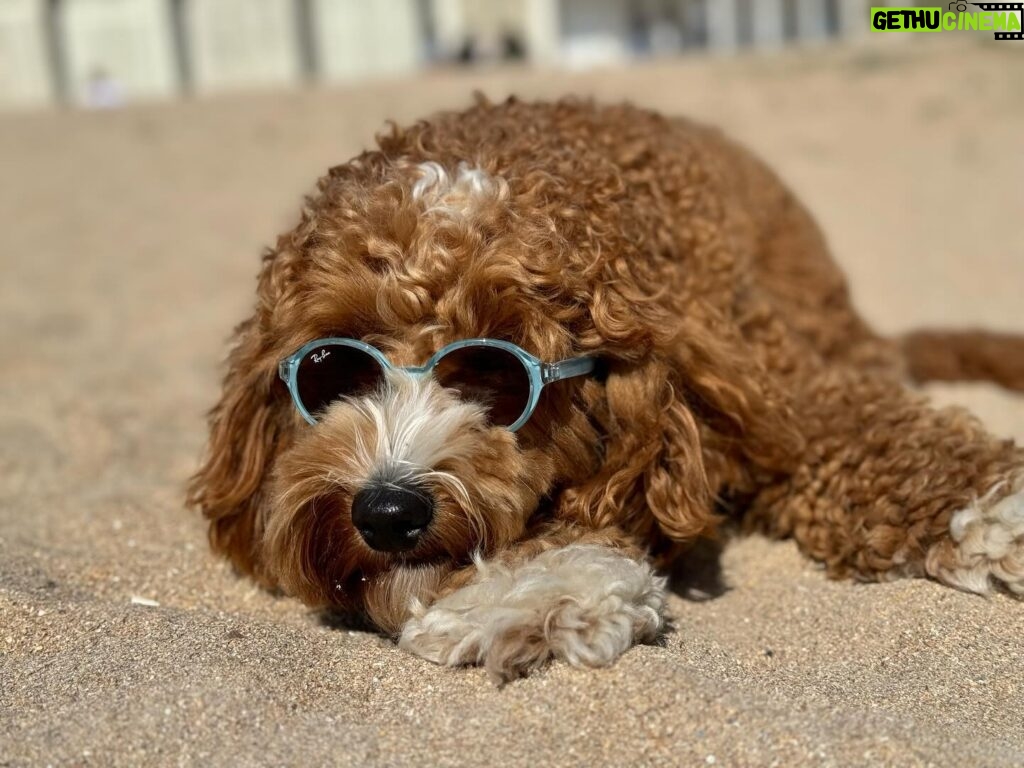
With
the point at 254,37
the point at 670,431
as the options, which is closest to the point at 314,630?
the point at 670,431

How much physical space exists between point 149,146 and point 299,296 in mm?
13337

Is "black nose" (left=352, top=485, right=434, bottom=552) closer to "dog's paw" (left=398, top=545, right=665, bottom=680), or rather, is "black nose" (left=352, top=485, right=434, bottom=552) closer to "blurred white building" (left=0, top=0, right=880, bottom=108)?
"dog's paw" (left=398, top=545, right=665, bottom=680)

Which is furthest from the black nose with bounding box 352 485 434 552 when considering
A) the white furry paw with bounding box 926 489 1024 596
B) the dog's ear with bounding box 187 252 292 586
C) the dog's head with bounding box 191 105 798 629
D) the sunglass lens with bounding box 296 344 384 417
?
the white furry paw with bounding box 926 489 1024 596

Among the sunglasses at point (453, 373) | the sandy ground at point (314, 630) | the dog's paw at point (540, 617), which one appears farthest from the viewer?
the sunglasses at point (453, 373)

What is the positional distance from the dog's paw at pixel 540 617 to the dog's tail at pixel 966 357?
336 centimetres

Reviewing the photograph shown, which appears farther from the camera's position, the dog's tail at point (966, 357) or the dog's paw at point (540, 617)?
the dog's tail at point (966, 357)

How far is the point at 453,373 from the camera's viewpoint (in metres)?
3.03

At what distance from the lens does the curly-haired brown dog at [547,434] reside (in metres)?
2.82

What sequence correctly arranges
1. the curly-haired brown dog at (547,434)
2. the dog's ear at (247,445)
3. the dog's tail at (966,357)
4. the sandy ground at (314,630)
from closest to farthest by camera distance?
the sandy ground at (314,630) < the curly-haired brown dog at (547,434) < the dog's ear at (247,445) < the dog's tail at (966,357)

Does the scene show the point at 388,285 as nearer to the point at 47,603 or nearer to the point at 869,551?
the point at 47,603

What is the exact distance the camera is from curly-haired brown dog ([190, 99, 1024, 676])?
2.82 m

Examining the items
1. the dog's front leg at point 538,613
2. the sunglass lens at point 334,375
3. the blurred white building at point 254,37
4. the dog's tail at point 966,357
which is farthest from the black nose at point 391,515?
the blurred white building at point 254,37

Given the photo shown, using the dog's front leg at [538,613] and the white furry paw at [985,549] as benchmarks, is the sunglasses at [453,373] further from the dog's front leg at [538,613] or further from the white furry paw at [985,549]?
the white furry paw at [985,549]

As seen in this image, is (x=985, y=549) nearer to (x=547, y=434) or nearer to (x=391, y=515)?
(x=547, y=434)
